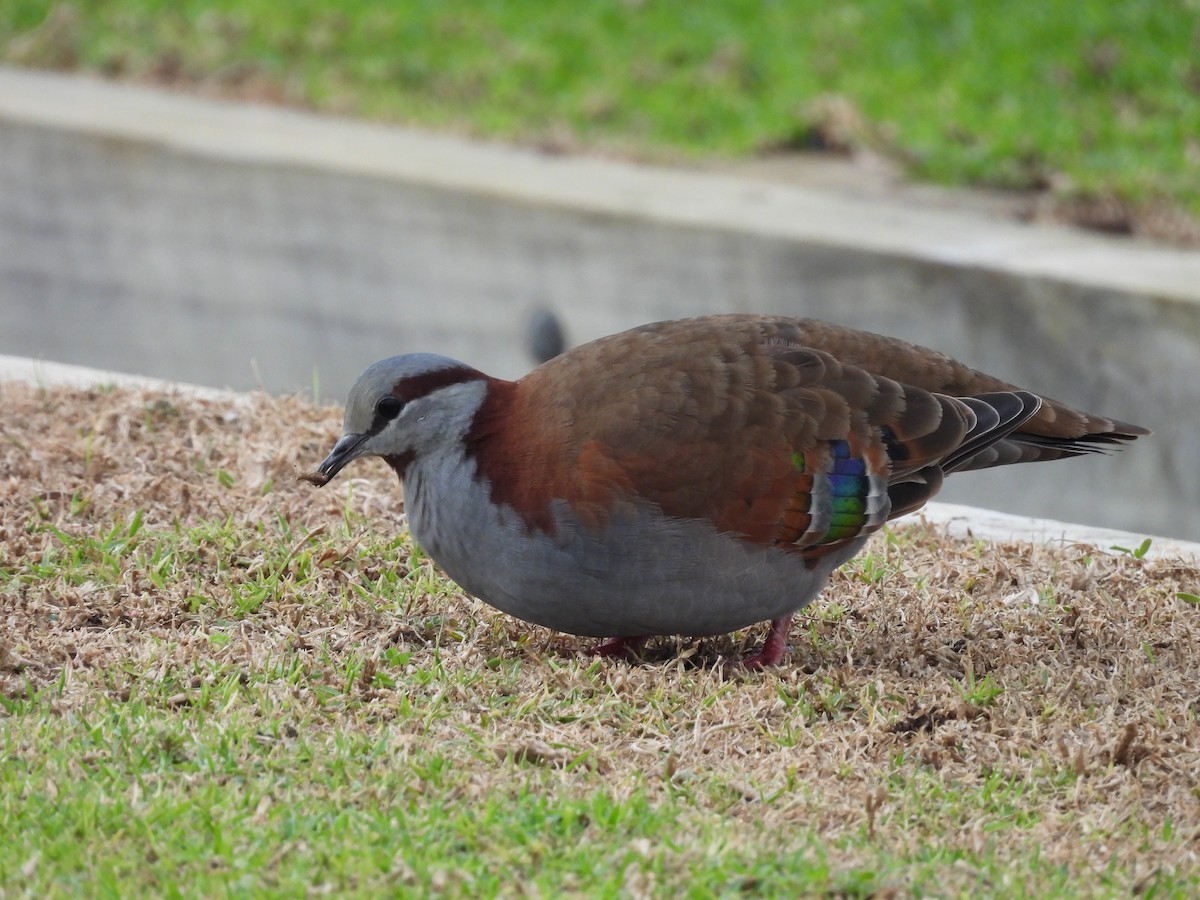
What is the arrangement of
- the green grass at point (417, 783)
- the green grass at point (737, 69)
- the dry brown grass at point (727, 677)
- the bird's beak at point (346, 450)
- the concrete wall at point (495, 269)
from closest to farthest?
the green grass at point (417, 783) < the dry brown grass at point (727, 677) < the bird's beak at point (346, 450) < the concrete wall at point (495, 269) < the green grass at point (737, 69)

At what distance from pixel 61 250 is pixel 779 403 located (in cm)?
723

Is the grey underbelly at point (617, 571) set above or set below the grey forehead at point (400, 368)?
below

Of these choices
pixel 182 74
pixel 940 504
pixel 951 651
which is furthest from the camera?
pixel 182 74

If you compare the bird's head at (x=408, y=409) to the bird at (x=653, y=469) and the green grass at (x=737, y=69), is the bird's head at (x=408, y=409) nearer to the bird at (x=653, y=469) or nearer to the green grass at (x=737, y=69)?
the bird at (x=653, y=469)

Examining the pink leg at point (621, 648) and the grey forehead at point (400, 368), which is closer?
the grey forehead at point (400, 368)

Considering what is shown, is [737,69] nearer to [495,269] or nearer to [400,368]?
[495,269]

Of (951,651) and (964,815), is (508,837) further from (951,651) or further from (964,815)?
(951,651)

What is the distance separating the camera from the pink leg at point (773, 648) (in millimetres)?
4422

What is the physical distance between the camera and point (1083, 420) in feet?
15.3

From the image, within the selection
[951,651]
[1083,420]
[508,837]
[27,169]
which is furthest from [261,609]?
[27,169]

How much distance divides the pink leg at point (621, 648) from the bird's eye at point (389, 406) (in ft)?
2.76

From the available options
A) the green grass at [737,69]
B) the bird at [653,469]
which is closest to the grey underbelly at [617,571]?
the bird at [653,469]

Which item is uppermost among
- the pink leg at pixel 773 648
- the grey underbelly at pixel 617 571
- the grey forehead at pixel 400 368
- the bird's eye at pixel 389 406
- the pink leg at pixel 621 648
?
the grey forehead at pixel 400 368

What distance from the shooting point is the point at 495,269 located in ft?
33.0
